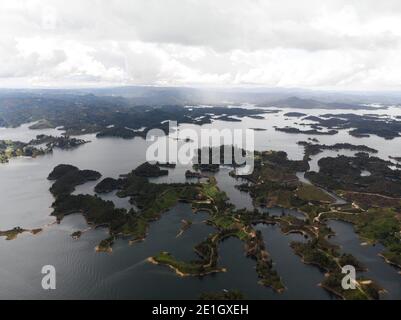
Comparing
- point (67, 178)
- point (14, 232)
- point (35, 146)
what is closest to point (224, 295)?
point (14, 232)

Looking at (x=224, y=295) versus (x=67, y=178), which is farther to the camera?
(x=67, y=178)

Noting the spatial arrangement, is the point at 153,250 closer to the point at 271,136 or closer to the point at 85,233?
the point at 85,233

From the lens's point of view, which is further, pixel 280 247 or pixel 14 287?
pixel 280 247

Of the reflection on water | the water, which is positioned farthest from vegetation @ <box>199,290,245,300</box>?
the reflection on water

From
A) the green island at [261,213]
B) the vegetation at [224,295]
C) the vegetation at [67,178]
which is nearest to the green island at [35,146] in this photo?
the vegetation at [67,178]

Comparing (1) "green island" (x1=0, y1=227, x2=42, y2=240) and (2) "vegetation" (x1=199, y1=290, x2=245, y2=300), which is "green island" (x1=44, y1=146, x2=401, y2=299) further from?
(1) "green island" (x1=0, y1=227, x2=42, y2=240)

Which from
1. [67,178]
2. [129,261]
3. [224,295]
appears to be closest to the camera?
[224,295]

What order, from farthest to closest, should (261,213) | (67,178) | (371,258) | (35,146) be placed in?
(35,146)
(67,178)
(261,213)
(371,258)

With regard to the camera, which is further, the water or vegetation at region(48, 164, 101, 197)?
vegetation at region(48, 164, 101, 197)

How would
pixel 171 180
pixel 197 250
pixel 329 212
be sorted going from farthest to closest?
pixel 171 180 → pixel 329 212 → pixel 197 250

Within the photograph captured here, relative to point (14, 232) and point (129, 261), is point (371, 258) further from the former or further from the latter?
point (14, 232)
